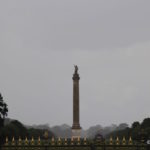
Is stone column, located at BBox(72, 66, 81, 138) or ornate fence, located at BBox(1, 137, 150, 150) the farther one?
stone column, located at BBox(72, 66, 81, 138)

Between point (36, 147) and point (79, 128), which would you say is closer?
point (36, 147)

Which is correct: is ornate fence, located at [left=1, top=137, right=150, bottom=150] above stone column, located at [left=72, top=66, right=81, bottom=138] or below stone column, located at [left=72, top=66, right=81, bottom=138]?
below

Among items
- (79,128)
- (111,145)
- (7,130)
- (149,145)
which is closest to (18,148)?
(111,145)

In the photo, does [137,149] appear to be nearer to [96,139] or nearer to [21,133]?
[96,139]

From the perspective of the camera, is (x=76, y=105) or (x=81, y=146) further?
(x=76, y=105)

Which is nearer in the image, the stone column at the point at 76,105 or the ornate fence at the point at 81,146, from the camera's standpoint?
the ornate fence at the point at 81,146

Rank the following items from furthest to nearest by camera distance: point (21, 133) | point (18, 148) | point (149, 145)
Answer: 1. point (21, 133)
2. point (18, 148)
3. point (149, 145)

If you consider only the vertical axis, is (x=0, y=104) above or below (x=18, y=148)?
above

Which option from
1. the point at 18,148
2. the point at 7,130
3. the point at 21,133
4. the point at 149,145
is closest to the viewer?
the point at 149,145

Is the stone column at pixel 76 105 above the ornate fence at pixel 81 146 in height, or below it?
above

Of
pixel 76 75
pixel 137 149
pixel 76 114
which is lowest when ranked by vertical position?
pixel 137 149

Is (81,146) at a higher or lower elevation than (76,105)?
lower

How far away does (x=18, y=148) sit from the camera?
37438mm

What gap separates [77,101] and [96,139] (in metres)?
33.4
